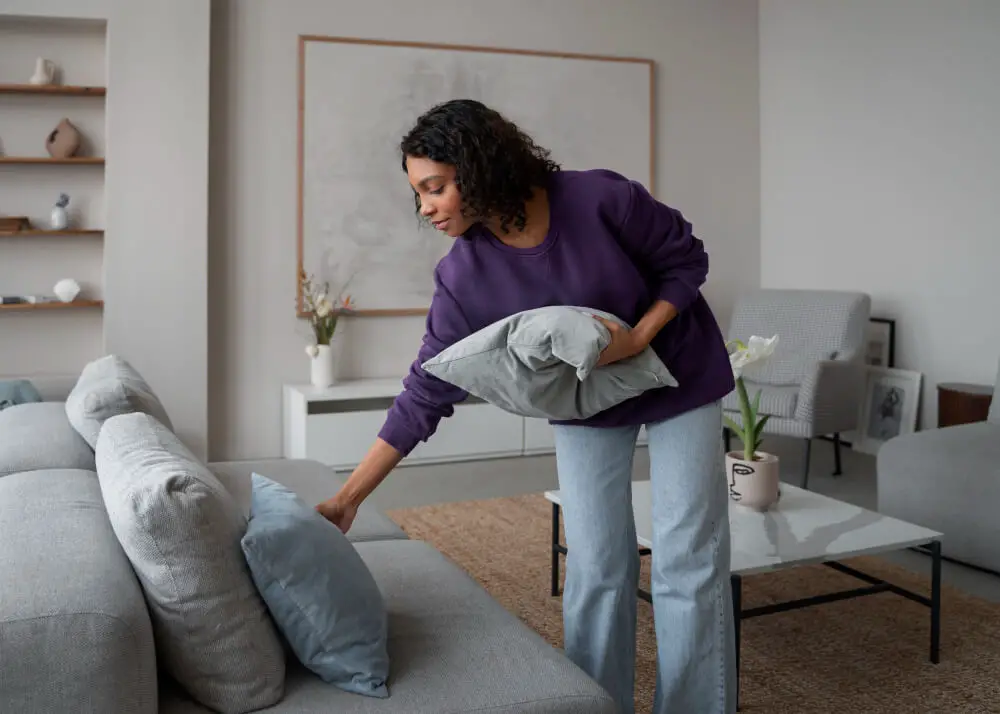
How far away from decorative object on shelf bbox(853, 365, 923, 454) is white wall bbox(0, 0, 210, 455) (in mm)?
3254

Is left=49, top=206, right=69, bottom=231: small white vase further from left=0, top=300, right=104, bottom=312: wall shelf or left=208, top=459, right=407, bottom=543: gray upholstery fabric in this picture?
left=208, top=459, right=407, bottom=543: gray upholstery fabric

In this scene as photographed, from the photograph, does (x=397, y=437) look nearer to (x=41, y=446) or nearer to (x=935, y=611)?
(x=41, y=446)

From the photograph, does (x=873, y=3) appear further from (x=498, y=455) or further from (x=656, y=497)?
(x=656, y=497)

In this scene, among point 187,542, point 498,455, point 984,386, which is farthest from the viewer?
point 498,455

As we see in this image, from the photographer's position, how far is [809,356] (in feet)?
15.4

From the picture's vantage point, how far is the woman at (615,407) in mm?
1606

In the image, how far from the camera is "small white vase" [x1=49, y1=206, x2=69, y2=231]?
14.6 ft

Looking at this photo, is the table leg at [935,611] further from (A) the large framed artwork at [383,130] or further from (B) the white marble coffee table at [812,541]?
(A) the large framed artwork at [383,130]

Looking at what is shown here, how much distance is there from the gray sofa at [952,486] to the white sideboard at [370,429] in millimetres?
1959

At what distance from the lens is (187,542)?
4.46 feet

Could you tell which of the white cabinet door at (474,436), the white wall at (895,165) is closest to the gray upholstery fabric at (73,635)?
the white cabinet door at (474,436)

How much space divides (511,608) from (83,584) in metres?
1.63

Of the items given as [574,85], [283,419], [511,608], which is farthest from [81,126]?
[511,608]

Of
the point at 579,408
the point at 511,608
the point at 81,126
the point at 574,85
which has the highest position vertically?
the point at 574,85
